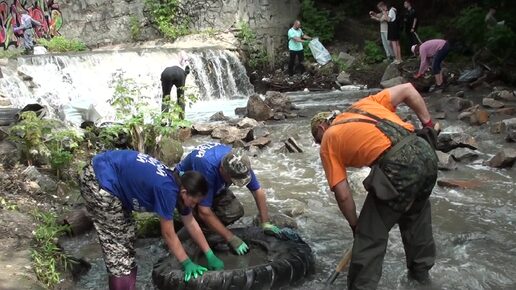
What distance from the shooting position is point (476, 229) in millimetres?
4844

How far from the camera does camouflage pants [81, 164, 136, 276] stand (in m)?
3.40

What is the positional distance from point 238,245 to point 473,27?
36.6ft

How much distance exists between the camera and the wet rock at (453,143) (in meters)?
7.38

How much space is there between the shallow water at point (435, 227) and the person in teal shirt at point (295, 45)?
7.93 metres

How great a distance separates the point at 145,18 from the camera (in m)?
18.1

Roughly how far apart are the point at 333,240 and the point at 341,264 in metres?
0.94

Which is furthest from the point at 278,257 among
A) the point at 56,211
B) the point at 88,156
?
the point at 88,156

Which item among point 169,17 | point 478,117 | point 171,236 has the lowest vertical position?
point 478,117

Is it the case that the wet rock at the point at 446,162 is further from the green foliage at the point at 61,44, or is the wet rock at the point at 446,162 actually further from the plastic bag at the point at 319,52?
the green foliage at the point at 61,44

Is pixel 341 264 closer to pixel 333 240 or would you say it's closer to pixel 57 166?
pixel 333 240

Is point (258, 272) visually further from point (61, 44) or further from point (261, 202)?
point (61, 44)

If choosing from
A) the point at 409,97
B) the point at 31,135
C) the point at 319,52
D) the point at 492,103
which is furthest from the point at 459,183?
the point at 319,52

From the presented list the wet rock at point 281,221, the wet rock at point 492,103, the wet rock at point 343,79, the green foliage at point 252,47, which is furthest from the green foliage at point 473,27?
the wet rock at point 281,221

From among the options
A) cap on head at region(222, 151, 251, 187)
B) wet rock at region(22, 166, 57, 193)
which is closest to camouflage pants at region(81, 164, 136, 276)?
cap on head at region(222, 151, 251, 187)
